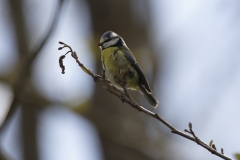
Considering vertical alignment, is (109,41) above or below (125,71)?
above

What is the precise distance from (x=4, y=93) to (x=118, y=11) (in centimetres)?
195

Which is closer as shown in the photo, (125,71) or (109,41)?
(125,71)

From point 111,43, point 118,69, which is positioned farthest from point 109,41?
point 118,69

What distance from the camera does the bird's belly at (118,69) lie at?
3.35m

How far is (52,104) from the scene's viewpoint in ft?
16.0

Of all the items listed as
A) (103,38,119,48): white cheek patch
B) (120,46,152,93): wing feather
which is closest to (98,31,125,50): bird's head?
(103,38,119,48): white cheek patch

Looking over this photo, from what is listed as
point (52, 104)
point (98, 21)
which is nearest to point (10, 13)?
point (98, 21)

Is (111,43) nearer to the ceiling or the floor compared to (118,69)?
nearer to the ceiling

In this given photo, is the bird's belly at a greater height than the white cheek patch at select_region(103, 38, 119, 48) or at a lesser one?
lesser

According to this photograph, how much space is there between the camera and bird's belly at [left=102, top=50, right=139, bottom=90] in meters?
3.35

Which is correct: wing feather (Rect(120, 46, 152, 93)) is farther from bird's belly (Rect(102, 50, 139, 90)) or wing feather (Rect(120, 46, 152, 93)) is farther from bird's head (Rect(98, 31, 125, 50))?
bird's head (Rect(98, 31, 125, 50))

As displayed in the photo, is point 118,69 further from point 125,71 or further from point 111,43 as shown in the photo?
point 111,43

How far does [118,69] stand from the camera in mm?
3412

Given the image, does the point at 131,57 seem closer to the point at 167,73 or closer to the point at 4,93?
the point at 4,93
